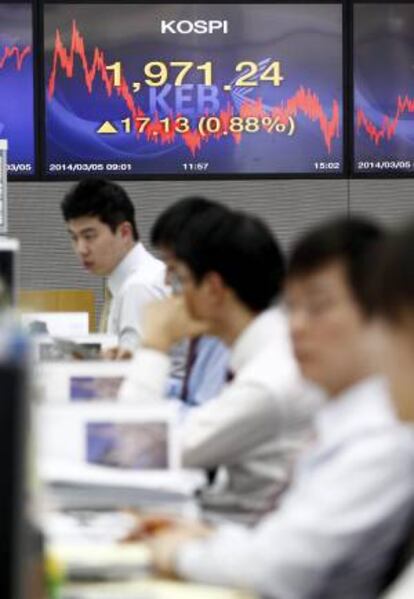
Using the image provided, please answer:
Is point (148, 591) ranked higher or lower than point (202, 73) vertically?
lower

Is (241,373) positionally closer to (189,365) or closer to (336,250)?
(336,250)

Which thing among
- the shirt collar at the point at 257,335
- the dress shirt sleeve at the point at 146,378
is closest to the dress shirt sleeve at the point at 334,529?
the shirt collar at the point at 257,335

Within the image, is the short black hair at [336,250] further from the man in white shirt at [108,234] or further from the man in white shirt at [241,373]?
the man in white shirt at [108,234]

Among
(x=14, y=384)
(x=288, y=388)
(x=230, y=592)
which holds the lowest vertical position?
(x=230, y=592)

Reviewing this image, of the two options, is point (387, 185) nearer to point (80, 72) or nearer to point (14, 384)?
point (80, 72)

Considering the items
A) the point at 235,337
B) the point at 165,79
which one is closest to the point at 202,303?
the point at 235,337

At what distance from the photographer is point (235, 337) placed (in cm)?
318

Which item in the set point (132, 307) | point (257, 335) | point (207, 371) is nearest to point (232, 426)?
point (257, 335)

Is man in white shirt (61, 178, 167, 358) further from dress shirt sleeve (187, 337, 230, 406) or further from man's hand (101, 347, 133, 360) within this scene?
dress shirt sleeve (187, 337, 230, 406)

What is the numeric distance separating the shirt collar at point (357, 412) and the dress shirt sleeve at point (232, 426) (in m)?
0.63

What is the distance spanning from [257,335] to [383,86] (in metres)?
4.75

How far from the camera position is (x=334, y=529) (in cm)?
206

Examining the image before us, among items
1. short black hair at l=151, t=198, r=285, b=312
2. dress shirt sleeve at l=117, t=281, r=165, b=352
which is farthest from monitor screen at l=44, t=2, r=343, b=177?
short black hair at l=151, t=198, r=285, b=312

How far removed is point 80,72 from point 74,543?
5.40 metres
